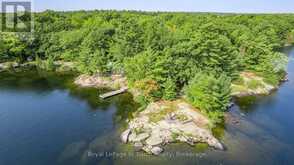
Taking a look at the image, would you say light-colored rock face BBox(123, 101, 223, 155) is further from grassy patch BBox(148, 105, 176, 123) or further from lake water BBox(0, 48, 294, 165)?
lake water BBox(0, 48, 294, 165)

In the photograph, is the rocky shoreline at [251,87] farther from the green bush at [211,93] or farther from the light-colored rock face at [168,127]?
the light-colored rock face at [168,127]

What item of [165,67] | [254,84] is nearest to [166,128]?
[165,67]

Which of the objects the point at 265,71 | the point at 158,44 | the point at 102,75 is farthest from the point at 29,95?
the point at 265,71

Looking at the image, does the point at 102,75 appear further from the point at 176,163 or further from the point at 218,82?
the point at 176,163

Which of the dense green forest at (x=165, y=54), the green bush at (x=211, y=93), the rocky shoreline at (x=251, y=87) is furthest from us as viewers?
the rocky shoreline at (x=251, y=87)

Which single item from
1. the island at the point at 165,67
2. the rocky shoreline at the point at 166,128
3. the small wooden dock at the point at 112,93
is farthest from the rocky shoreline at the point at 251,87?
the small wooden dock at the point at 112,93
